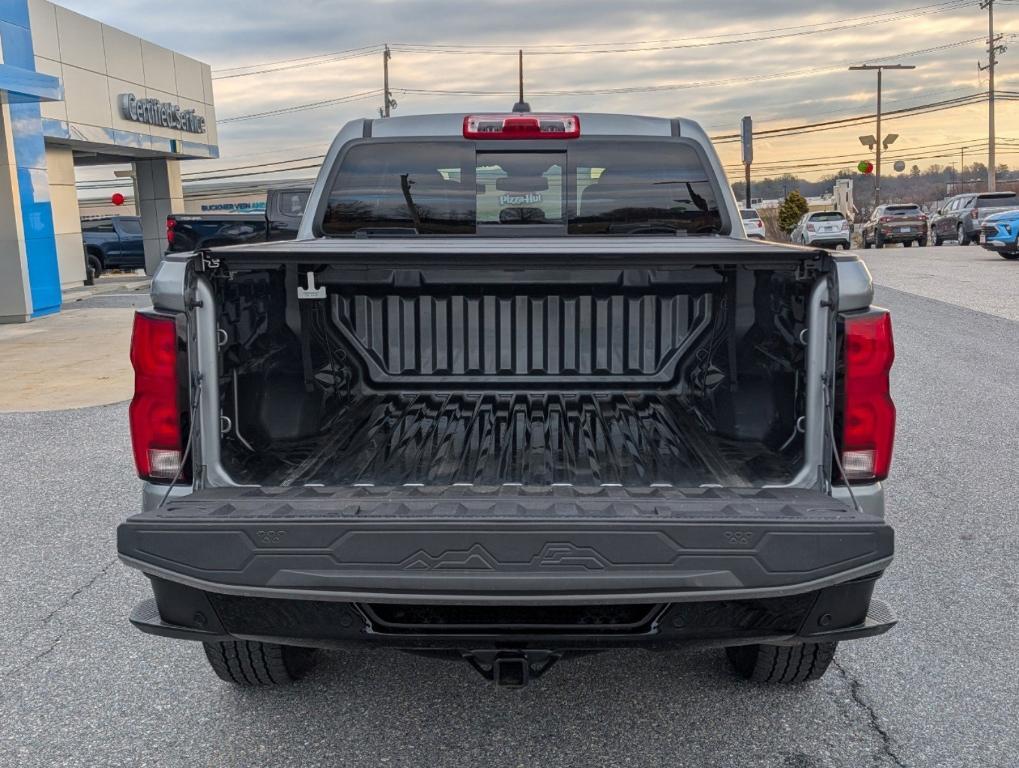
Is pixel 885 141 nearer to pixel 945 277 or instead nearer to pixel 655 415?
pixel 945 277

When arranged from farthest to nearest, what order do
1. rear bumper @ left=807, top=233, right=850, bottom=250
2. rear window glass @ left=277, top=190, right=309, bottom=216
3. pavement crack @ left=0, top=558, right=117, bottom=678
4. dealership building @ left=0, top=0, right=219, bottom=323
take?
rear bumper @ left=807, top=233, right=850, bottom=250
dealership building @ left=0, top=0, right=219, bottom=323
rear window glass @ left=277, top=190, right=309, bottom=216
pavement crack @ left=0, top=558, right=117, bottom=678

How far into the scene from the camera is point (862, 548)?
2439 millimetres

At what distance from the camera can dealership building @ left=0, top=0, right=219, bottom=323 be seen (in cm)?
1716

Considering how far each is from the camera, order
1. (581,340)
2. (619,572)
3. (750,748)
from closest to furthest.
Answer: (619,572)
(750,748)
(581,340)

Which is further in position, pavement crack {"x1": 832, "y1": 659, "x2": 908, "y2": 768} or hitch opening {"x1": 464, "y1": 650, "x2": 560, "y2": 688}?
pavement crack {"x1": 832, "y1": 659, "x2": 908, "y2": 768}

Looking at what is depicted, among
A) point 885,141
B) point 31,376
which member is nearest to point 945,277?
point 31,376

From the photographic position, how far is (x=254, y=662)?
133 inches

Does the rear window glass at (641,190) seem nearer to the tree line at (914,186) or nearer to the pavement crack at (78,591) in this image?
the pavement crack at (78,591)

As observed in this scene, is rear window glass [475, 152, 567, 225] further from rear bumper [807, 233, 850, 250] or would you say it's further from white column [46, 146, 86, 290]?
rear bumper [807, 233, 850, 250]

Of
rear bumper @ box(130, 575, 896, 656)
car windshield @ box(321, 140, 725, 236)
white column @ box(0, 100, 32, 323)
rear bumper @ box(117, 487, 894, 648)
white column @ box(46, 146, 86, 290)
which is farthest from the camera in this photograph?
white column @ box(46, 146, 86, 290)

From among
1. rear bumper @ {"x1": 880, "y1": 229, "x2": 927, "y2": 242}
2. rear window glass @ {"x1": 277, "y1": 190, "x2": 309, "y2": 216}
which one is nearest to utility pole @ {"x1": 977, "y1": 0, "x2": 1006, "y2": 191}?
rear bumper @ {"x1": 880, "y1": 229, "x2": 927, "y2": 242}

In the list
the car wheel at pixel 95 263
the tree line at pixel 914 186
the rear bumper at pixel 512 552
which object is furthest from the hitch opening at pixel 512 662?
the tree line at pixel 914 186

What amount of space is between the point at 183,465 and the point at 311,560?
671mm

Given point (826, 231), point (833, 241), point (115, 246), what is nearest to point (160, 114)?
point (115, 246)
